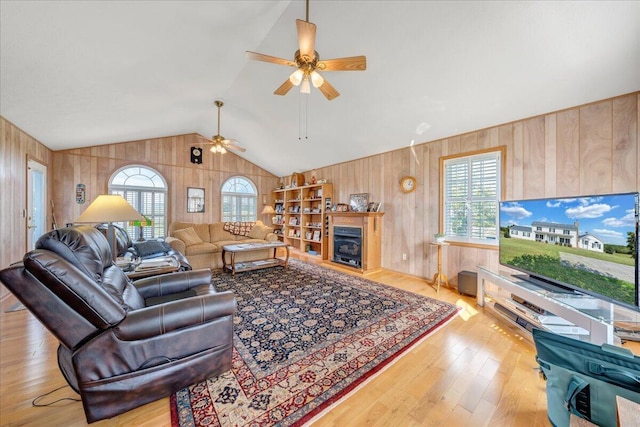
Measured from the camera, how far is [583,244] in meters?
1.80

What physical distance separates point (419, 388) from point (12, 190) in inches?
217

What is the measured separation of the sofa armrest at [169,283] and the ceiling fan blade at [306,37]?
7.40 ft

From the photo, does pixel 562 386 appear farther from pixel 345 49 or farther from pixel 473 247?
pixel 345 49

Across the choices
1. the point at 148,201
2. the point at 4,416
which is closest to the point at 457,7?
the point at 4,416

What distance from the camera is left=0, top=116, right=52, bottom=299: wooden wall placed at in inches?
119

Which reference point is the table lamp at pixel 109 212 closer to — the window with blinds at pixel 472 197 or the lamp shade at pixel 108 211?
the lamp shade at pixel 108 211

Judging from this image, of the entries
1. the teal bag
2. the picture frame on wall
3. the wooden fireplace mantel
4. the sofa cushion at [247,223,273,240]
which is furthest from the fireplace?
the picture frame on wall

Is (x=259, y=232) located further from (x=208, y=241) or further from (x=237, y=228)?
(x=208, y=241)

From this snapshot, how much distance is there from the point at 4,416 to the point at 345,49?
13.2 feet

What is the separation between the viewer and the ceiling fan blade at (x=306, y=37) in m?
1.77

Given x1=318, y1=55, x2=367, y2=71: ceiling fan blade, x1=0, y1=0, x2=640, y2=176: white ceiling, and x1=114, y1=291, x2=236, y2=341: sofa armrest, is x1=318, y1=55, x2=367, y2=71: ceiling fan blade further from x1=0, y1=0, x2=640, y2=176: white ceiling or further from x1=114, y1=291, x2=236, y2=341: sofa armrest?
x1=114, y1=291, x2=236, y2=341: sofa armrest

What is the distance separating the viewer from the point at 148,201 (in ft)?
19.1

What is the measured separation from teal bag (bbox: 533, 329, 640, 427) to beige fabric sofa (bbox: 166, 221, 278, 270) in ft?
15.3

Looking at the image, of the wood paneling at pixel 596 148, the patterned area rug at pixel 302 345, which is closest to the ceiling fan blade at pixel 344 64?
the patterned area rug at pixel 302 345
